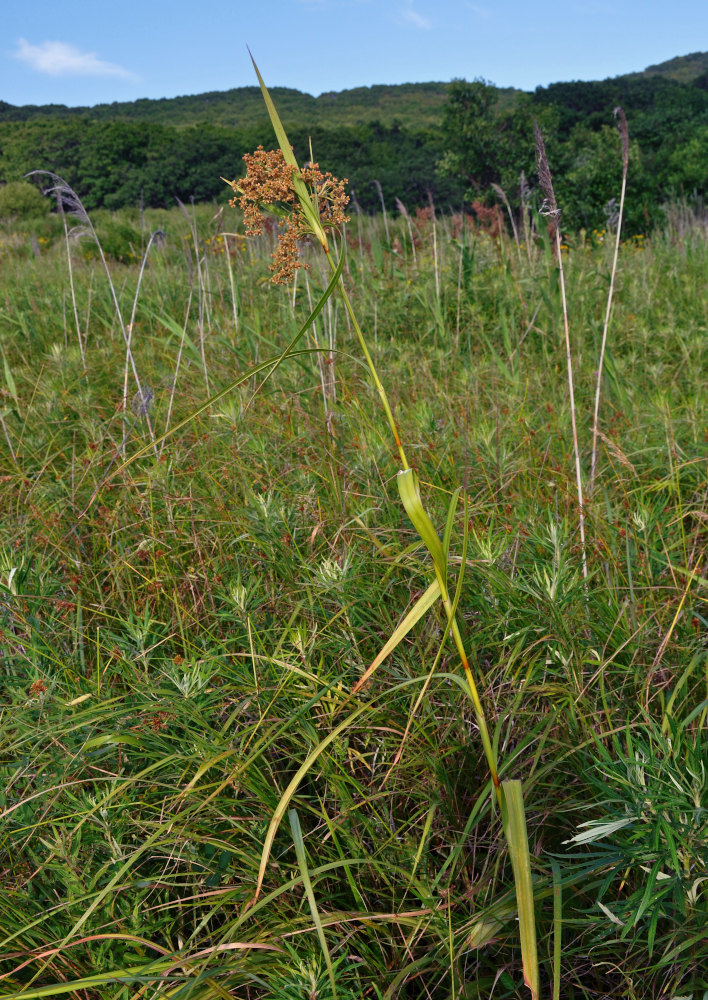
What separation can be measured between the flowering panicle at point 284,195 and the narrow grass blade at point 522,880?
0.69 m

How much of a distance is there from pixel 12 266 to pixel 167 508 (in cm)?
733

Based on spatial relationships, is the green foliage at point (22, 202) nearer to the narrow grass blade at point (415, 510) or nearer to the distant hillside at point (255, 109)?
the narrow grass blade at point (415, 510)

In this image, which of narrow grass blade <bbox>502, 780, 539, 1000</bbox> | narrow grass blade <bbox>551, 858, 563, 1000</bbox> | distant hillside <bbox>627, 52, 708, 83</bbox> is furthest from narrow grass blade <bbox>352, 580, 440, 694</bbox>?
distant hillside <bbox>627, 52, 708, 83</bbox>

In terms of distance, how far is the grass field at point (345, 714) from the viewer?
88cm

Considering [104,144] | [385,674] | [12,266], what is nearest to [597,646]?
[385,674]

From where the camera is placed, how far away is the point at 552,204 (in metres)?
1.43

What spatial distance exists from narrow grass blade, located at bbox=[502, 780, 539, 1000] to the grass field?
119 mm

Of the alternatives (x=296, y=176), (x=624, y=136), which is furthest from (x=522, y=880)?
(x=624, y=136)

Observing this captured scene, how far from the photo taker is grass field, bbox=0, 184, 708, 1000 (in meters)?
0.88

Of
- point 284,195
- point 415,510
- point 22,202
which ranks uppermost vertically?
point 22,202

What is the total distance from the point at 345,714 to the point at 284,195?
0.91 metres

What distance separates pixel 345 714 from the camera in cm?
122

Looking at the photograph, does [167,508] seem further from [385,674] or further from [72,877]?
[72,877]

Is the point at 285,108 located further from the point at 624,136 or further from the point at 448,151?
the point at 624,136
